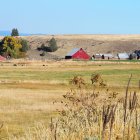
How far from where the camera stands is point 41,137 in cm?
884

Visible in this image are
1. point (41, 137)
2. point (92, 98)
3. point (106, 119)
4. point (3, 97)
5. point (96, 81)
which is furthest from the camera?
point (96, 81)

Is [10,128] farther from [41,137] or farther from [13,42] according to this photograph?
[13,42]

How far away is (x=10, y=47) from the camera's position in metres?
153

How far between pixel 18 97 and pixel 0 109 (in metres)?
8.80

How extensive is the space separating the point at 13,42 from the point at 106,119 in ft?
478

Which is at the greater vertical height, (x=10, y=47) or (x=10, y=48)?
(x=10, y=47)

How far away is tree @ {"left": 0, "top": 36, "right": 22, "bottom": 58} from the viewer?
15012cm

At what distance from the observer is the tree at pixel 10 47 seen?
150125 mm

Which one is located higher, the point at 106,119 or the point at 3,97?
the point at 106,119

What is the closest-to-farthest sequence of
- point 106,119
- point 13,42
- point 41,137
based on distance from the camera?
point 106,119 < point 41,137 < point 13,42

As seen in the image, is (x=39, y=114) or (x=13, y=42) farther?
(x=13, y=42)

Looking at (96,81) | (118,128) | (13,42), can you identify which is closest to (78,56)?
(13,42)

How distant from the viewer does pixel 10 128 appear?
75.8 feet

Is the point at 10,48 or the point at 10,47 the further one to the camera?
the point at 10,47
